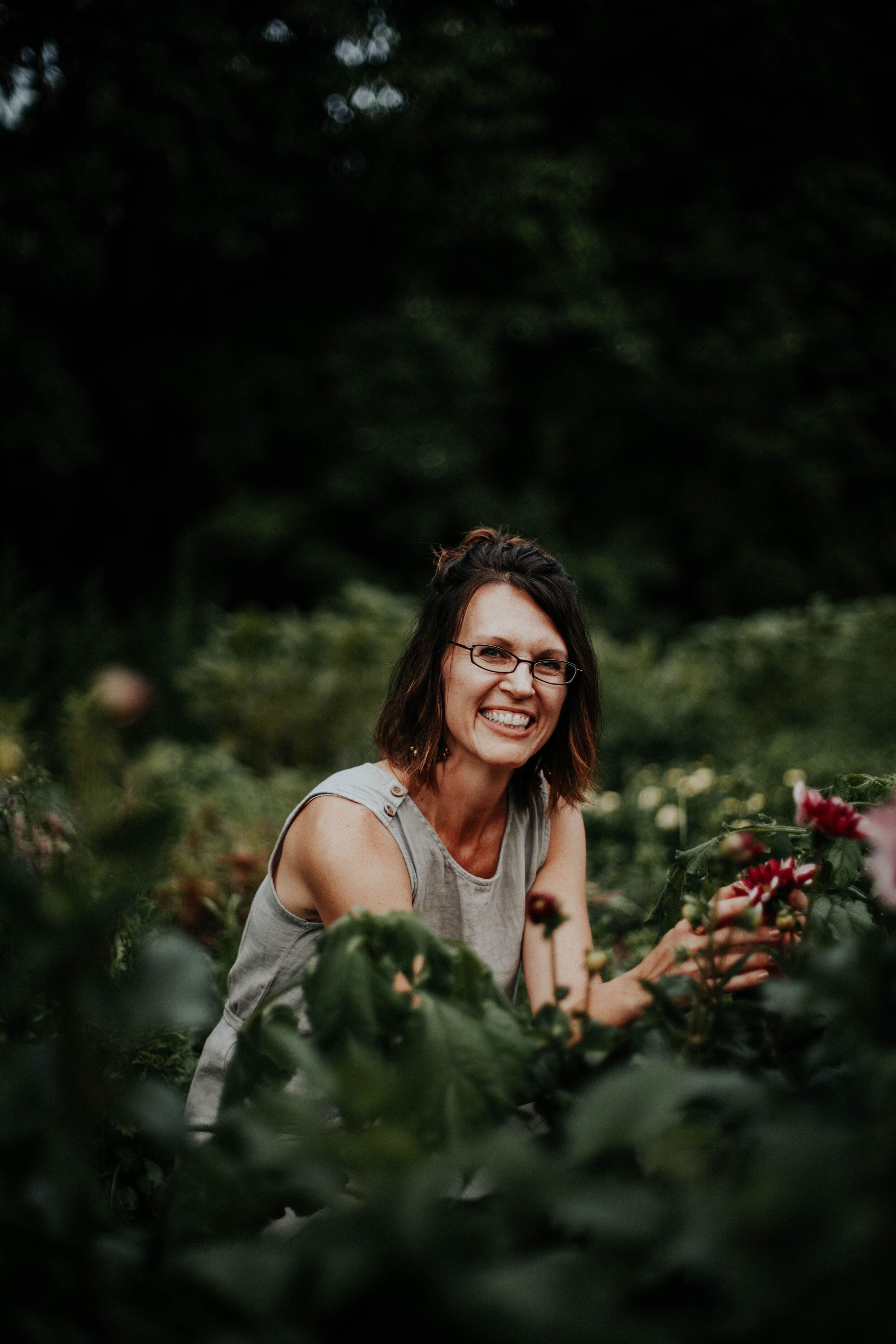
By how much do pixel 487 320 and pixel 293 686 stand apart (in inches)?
284

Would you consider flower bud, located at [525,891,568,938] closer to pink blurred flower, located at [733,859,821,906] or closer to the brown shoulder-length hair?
pink blurred flower, located at [733,859,821,906]

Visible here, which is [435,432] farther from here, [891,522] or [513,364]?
[891,522]

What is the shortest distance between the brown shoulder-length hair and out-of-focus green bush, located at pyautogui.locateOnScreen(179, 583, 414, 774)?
3670 millimetres

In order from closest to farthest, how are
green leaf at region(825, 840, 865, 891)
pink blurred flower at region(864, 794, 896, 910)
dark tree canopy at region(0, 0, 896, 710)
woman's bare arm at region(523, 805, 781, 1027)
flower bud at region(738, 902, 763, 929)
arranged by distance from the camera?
pink blurred flower at region(864, 794, 896, 910), flower bud at region(738, 902, 763, 929), woman's bare arm at region(523, 805, 781, 1027), green leaf at region(825, 840, 865, 891), dark tree canopy at region(0, 0, 896, 710)

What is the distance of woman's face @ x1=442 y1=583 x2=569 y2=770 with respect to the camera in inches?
68.7

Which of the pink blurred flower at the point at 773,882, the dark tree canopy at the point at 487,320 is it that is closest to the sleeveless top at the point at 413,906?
the pink blurred flower at the point at 773,882

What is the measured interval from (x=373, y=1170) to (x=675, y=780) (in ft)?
9.64

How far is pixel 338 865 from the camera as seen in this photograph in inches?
59.7

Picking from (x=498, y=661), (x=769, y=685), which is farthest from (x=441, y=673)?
(x=769, y=685)

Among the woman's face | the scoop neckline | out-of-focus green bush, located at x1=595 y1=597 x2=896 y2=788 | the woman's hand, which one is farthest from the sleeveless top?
out-of-focus green bush, located at x1=595 y1=597 x2=896 y2=788

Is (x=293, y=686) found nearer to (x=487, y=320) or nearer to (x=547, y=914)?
(x=547, y=914)

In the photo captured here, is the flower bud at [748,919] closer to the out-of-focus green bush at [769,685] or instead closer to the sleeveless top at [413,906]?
the sleeveless top at [413,906]

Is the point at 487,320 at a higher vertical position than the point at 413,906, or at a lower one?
higher

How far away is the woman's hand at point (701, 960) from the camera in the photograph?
0.85m
